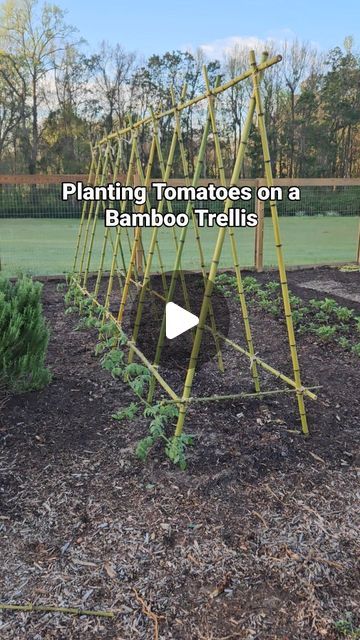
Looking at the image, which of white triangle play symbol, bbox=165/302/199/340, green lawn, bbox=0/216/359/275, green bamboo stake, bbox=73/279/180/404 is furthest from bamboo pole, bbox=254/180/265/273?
white triangle play symbol, bbox=165/302/199/340

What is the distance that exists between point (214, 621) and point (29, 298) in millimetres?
2241

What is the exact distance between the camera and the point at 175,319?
137 inches

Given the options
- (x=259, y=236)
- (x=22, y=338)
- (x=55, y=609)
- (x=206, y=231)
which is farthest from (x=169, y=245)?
(x=55, y=609)

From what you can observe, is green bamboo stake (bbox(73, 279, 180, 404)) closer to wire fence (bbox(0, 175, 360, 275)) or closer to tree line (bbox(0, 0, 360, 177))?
wire fence (bbox(0, 175, 360, 275))

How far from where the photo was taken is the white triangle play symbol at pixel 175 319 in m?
3.36

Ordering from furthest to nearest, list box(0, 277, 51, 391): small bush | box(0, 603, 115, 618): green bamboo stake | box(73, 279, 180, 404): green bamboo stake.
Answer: box(0, 277, 51, 391): small bush, box(73, 279, 180, 404): green bamboo stake, box(0, 603, 115, 618): green bamboo stake

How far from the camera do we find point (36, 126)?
909 inches

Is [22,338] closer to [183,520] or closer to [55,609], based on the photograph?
[183,520]

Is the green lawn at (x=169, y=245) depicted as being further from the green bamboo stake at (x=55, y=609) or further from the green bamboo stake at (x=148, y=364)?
the green bamboo stake at (x=55, y=609)

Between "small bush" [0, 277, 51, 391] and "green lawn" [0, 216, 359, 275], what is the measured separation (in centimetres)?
449

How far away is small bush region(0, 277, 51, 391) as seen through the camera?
120 inches

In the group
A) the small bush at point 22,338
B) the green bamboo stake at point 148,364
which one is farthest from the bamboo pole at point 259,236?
the small bush at point 22,338

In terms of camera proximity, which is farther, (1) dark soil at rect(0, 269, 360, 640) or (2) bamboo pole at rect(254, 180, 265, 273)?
(2) bamboo pole at rect(254, 180, 265, 273)

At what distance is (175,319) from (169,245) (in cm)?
925
